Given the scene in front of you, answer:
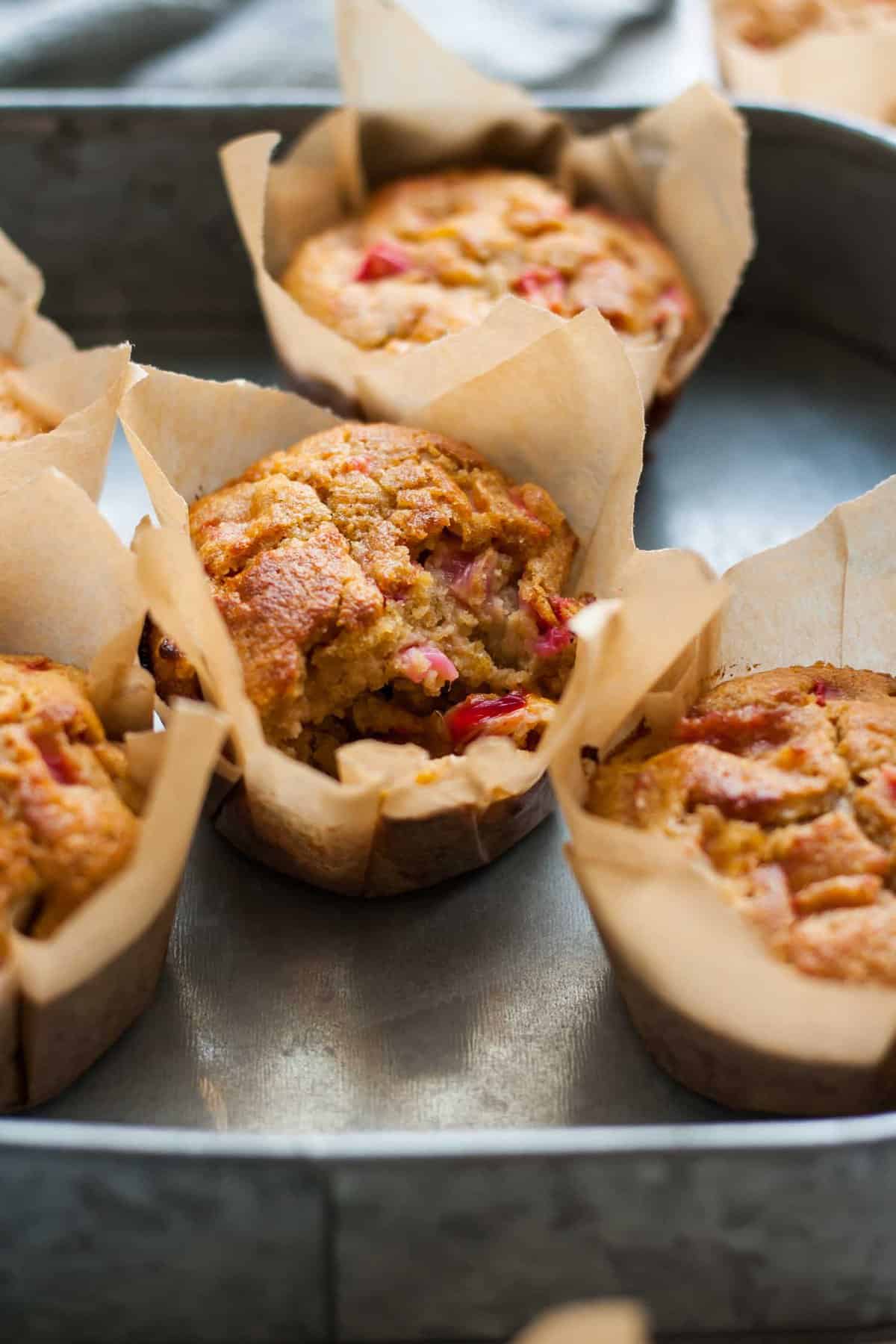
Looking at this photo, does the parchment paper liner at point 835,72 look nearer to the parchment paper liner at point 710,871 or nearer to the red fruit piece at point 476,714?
the parchment paper liner at point 710,871

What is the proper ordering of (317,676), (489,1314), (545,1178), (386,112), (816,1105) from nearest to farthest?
(545,1178)
(489,1314)
(816,1105)
(317,676)
(386,112)

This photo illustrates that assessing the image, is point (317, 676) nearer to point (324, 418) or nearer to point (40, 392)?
point (324, 418)

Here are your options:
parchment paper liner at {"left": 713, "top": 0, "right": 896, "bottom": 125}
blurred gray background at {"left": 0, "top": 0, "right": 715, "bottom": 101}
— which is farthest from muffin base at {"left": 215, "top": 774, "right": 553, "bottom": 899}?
parchment paper liner at {"left": 713, "top": 0, "right": 896, "bottom": 125}

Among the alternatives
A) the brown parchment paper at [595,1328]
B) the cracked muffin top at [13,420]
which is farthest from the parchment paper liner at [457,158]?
the brown parchment paper at [595,1328]

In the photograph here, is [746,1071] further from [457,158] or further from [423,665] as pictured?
[457,158]

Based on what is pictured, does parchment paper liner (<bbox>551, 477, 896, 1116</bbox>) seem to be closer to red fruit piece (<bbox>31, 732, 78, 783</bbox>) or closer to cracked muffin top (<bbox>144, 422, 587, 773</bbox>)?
cracked muffin top (<bbox>144, 422, 587, 773</bbox>)

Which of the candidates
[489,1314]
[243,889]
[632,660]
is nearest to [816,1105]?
[489,1314]

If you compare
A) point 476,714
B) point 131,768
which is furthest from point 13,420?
point 476,714
